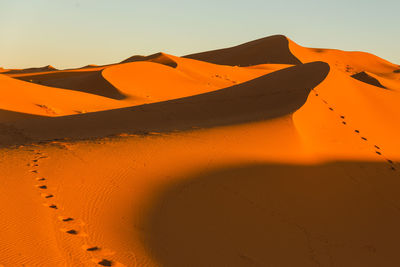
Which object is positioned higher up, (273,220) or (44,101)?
(273,220)

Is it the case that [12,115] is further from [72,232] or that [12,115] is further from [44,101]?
[72,232]

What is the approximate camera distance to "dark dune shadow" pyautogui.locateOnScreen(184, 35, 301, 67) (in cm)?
5465

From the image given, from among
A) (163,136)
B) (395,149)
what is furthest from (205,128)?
(395,149)

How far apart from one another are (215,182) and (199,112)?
608 centimetres

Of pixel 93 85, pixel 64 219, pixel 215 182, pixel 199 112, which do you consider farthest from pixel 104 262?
pixel 93 85

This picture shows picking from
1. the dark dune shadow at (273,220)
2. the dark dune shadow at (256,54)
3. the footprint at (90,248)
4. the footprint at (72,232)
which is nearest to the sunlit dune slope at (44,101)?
the dark dune shadow at (273,220)

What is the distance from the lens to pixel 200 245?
17.0 ft

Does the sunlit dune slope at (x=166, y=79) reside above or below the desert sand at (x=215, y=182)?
below

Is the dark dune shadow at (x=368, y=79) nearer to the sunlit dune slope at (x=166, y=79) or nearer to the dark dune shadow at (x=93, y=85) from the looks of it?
the sunlit dune slope at (x=166, y=79)

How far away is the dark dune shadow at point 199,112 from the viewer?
11039 mm

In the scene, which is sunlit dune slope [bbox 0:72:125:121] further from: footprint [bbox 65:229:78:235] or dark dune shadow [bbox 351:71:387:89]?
dark dune shadow [bbox 351:71:387:89]

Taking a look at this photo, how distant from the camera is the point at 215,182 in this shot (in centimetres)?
702

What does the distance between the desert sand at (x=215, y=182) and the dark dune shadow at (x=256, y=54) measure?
40.1 meters

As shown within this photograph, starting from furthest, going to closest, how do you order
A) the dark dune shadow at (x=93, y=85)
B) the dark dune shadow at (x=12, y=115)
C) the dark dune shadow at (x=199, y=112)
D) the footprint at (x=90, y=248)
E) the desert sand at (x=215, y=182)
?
the dark dune shadow at (x=93, y=85) < the dark dune shadow at (x=12, y=115) < the dark dune shadow at (x=199, y=112) < the desert sand at (x=215, y=182) < the footprint at (x=90, y=248)
